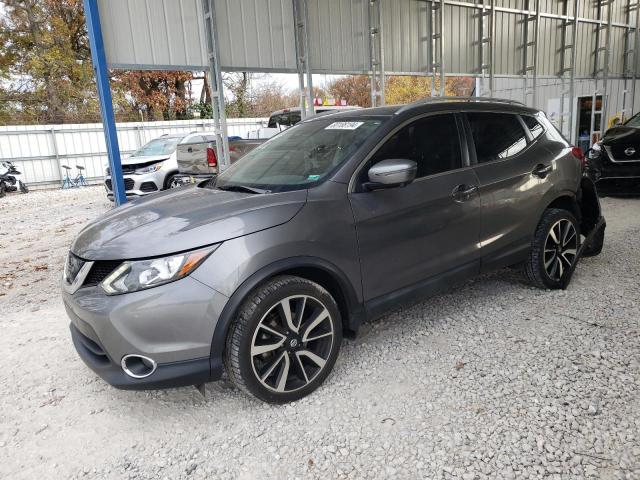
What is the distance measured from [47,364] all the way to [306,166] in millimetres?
2302

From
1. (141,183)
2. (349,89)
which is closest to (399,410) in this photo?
(141,183)

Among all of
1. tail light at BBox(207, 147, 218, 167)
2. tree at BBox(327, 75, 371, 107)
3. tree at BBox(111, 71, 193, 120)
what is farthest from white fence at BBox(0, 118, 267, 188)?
tree at BBox(327, 75, 371, 107)

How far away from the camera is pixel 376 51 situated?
8484 mm

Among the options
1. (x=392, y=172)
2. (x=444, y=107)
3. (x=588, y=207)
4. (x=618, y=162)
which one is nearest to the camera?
(x=392, y=172)

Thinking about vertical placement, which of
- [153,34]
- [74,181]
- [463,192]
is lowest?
[74,181]

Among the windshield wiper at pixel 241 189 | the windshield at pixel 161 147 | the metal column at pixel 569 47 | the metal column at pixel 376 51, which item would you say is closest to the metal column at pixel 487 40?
the metal column at pixel 376 51

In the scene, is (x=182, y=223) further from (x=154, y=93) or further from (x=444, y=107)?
(x=154, y=93)

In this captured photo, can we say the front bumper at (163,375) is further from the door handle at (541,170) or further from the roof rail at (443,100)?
the door handle at (541,170)

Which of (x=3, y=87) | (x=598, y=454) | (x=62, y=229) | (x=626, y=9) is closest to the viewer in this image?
(x=598, y=454)

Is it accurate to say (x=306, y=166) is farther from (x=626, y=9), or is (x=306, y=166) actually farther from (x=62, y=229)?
(x=626, y=9)

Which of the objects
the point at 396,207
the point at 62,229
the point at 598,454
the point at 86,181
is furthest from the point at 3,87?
the point at 598,454

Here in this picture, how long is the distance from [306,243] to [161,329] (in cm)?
87

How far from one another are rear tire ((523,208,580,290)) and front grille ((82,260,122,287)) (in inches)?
128

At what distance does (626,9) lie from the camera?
1338 centimetres
